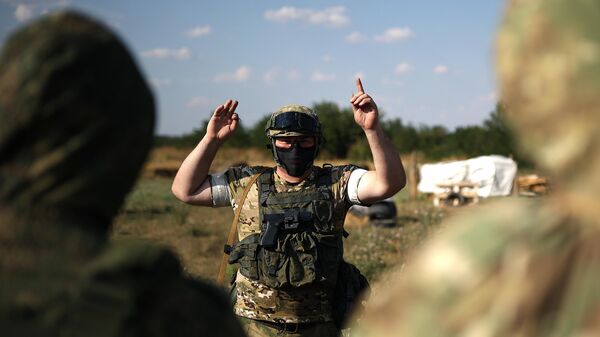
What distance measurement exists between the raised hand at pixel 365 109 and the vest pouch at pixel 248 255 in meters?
→ 0.96

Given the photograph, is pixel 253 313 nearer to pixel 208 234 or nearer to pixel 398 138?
pixel 208 234

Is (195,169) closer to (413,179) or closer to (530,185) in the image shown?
(413,179)

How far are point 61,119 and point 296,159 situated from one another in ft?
10.0

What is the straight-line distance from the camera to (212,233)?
15.7 meters

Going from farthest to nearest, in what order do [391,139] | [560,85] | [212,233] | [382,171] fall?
[391,139] < [212,233] < [382,171] < [560,85]

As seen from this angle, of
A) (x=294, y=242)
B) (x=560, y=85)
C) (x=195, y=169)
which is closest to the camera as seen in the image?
(x=560, y=85)

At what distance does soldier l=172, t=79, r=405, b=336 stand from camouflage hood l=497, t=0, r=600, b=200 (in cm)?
276

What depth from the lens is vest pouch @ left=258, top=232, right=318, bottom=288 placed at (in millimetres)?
4020

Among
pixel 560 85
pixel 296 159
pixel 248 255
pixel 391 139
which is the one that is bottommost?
pixel 391 139

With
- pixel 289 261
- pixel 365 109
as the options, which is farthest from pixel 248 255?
pixel 365 109

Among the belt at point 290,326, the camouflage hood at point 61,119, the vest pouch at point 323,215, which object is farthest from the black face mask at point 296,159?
the camouflage hood at point 61,119

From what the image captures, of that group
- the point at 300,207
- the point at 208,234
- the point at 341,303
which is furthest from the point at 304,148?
the point at 208,234

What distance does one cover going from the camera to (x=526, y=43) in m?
1.23

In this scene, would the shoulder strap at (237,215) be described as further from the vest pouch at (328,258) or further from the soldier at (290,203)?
the vest pouch at (328,258)
